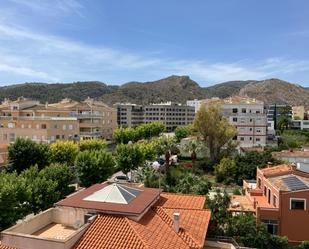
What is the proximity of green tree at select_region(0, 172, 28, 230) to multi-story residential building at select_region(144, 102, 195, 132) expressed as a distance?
123 metres

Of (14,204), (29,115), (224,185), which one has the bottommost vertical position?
(224,185)

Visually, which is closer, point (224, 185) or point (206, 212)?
point (206, 212)

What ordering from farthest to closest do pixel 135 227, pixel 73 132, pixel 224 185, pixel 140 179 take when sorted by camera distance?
pixel 73 132 → pixel 224 185 → pixel 140 179 → pixel 135 227

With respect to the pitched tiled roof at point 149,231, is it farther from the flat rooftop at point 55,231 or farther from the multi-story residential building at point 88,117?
the multi-story residential building at point 88,117

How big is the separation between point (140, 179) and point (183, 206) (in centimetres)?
1974

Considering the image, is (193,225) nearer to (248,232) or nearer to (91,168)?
(248,232)

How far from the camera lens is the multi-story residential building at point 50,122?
63.8m

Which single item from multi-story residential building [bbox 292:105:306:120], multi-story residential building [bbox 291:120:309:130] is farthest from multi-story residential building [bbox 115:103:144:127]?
multi-story residential building [bbox 292:105:306:120]

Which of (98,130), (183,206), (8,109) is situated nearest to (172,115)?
(98,130)

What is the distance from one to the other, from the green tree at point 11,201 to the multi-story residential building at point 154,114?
113617 millimetres

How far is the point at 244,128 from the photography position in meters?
75.8

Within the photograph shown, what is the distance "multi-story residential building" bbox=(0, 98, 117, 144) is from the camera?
209 ft

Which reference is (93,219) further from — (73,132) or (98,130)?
(98,130)

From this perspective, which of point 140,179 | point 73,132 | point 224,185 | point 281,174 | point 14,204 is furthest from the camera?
point 73,132
